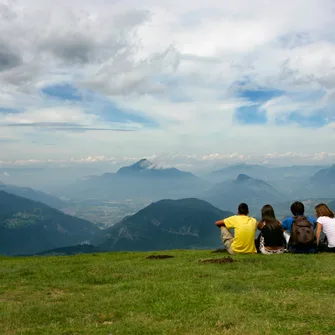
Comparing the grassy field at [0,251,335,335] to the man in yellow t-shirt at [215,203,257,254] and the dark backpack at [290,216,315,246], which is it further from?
the man in yellow t-shirt at [215,203,257,254]

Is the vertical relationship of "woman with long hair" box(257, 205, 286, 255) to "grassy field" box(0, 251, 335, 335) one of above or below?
above

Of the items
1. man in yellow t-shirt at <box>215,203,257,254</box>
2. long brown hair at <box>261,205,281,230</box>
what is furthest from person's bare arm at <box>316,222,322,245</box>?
man in yellow t-shirt at <box>215,203,257,254</box>

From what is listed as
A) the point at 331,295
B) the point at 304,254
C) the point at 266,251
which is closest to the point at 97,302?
the point at 331,295

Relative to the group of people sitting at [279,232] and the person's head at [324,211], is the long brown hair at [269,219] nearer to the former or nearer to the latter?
the group of people sitting at [279,232]

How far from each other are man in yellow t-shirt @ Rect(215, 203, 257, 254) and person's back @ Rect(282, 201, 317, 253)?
254cm

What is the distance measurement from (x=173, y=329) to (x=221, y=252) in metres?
17.0

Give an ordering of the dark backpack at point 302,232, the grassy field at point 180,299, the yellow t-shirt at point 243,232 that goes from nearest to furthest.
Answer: the grassy field at point 180,299, the yellow t-shirt at point 243,232, the dark backpack at point 302,232

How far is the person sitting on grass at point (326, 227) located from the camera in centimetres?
2245

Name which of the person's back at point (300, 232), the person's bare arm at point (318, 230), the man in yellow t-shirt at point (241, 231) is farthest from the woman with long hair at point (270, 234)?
the person's bare arm at point (318, 230)

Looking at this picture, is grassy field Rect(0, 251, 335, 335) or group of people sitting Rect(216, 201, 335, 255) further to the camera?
group of people sitting Rect(216, 201, 335, 255)

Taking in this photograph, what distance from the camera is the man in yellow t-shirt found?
2173 cm

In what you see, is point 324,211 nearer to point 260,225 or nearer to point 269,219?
point 269,219

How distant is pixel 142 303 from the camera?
13039 mm

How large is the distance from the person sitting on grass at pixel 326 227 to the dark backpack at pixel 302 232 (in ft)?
2.86
